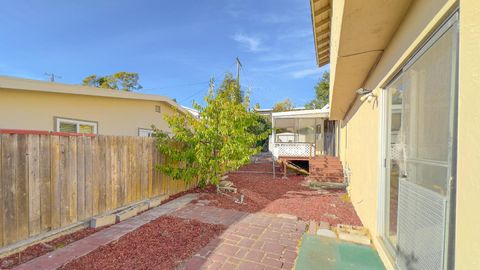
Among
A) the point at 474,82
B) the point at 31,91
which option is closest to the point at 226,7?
the point at 31,91

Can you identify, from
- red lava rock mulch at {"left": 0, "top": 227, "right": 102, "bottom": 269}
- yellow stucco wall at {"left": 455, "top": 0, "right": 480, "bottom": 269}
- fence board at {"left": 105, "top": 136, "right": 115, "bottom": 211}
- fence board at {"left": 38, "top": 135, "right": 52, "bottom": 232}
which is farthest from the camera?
fence board at {"left": 105, "top": 136, "right": 115, "bottom": 211}

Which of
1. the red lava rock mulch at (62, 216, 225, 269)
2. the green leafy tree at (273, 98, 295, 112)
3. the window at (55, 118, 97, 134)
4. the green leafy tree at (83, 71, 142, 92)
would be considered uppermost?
the green leafy tree at (83, 71, 142, 92)

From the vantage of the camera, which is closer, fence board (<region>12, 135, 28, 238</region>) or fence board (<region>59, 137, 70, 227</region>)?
fence board (<region>12, 135, 28, 238</region>)

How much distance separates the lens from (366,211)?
4629mm

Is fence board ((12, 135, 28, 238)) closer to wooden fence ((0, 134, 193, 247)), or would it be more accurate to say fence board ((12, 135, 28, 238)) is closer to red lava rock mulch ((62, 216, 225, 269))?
wooden fence ((0, 134, 193, 247))

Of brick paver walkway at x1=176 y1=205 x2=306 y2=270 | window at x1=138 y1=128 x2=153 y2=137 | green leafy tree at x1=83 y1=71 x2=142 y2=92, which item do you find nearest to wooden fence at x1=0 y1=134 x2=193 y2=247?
brick paver walkway at x1=176 y1=205 x2=306 y2=270

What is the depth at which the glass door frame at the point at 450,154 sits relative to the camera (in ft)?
5.58

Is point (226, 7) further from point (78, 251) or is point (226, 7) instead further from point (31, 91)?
point (78, 251)

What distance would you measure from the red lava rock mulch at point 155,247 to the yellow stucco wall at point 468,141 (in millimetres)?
2929

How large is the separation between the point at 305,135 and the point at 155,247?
42.1 feet

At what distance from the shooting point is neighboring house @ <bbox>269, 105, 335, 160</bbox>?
41.2 feet

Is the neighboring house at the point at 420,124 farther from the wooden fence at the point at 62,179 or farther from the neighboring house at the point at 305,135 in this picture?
the neighboring house at the point at 305,135

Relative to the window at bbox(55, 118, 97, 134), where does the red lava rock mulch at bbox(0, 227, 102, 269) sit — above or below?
below

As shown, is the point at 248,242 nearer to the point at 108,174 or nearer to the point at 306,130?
the point at 108,174
